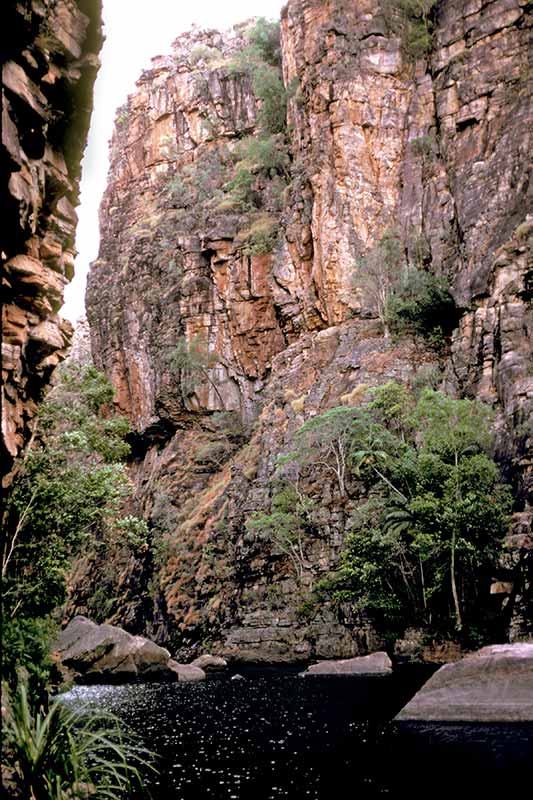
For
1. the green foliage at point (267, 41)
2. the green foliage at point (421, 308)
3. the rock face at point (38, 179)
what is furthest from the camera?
the green foliage at point (267, 41)

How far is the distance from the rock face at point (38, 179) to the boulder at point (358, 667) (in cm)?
2124

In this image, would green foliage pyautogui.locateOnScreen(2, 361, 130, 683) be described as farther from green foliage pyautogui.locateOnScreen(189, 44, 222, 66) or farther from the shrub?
green foliage pyautogui.locateOnScreen(189, 44, 222, 66)

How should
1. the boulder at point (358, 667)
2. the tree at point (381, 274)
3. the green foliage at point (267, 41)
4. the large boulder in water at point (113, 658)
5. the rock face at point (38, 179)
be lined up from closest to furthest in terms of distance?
the rock face at point (38, 179) → the boulder at point (358, 667) → the large boulder in water at point (113, 658) → the tree at point (381, 274) → the green foliage at point (267, 41)

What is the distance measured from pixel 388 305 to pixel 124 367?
3077 centimetres

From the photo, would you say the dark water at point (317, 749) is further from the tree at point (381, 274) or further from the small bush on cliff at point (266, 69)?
the small bush on cliff at point (266, 69)

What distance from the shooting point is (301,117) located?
197 ft

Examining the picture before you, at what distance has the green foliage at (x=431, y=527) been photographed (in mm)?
31703

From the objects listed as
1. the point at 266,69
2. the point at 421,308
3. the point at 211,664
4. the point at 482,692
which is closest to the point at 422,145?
the point at 421,308

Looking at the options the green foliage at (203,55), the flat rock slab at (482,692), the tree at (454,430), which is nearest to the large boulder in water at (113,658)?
the tree at (454,430)

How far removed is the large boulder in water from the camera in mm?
33688

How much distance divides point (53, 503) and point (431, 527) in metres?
19.0

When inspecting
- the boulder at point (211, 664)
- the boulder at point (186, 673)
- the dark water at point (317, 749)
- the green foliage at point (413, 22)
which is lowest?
the boulder at point (211, 664)

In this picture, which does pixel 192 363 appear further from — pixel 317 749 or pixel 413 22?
pixel 317 749

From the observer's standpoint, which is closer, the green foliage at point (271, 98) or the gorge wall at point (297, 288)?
the gorge wall at point (297, 288)
